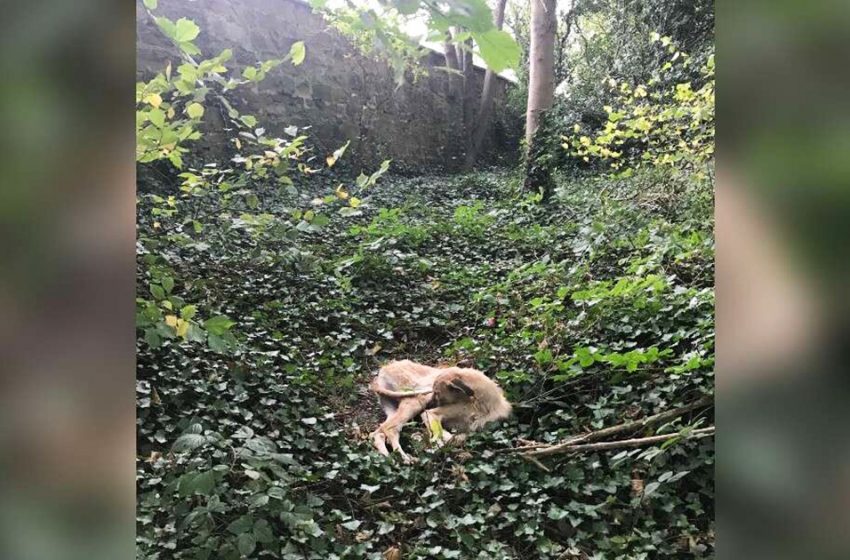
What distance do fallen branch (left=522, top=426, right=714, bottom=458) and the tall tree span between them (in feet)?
8.92

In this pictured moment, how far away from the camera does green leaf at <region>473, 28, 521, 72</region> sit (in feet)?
1.82

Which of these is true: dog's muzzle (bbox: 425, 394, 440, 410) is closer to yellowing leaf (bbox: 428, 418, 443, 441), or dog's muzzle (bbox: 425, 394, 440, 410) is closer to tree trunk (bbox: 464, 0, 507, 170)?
yellowing leaf (bbox: 428, 418, 443, 441)

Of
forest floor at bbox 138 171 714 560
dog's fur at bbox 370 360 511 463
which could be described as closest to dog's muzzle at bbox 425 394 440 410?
dog's fur at bbox 370 360 511 463

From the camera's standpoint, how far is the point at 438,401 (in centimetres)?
261

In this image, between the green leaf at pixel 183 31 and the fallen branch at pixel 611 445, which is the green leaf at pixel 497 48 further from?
the fallen branch at pixel 611 445

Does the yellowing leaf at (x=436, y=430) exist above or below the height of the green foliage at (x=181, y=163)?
below

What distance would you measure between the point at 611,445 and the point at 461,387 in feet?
2.50

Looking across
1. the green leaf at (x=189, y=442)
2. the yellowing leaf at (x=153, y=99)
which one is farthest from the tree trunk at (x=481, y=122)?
the green leaf at (x=189, y=442)

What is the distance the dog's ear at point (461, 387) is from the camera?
2557 millimetres

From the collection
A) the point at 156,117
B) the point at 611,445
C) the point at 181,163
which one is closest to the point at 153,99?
the point at 156,117

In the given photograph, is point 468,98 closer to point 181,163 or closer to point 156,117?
point 181,163

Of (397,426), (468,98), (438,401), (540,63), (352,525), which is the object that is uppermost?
(540,63)
